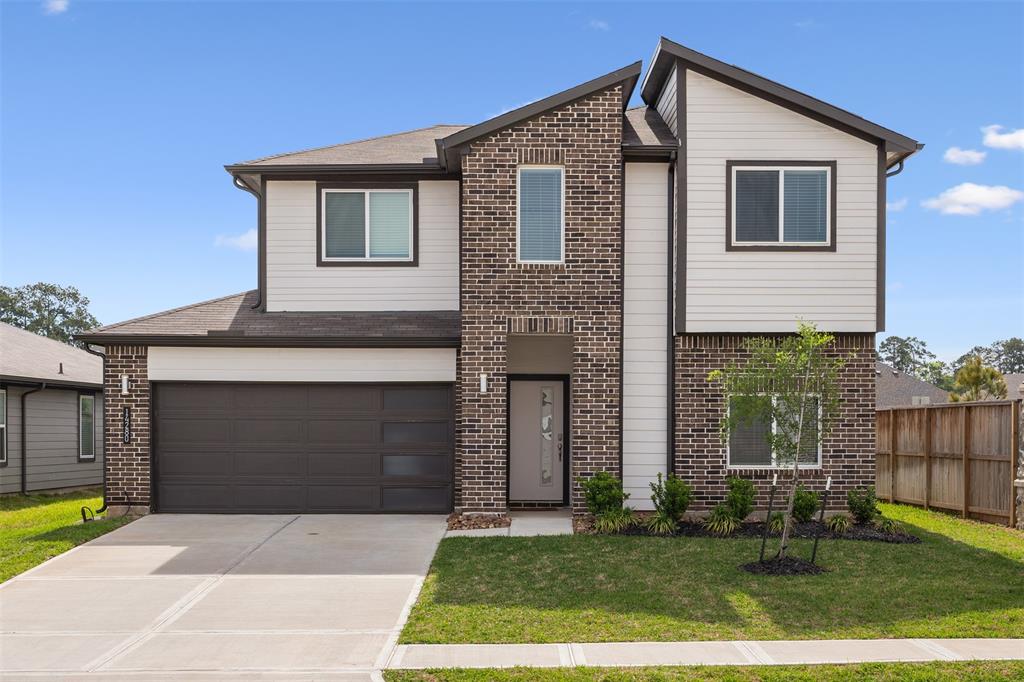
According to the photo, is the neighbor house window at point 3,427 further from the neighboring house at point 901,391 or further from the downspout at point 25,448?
the neighboring house at point 901,391

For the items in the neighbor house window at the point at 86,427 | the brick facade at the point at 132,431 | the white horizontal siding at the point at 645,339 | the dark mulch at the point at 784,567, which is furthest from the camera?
the neighbor house window at the point at 86,427

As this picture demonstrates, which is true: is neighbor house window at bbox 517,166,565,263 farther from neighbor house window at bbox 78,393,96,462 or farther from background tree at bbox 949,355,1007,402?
background tree at bbox 949,355,1007,402

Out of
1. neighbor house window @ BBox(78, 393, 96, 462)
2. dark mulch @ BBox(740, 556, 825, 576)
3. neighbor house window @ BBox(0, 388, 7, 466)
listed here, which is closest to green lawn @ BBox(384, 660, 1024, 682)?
dark mulch @ BBox(740, 556, 825, 576)

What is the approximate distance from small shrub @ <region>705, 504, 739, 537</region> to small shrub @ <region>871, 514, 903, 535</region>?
2.00 metres

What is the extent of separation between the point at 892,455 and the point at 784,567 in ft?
25.8

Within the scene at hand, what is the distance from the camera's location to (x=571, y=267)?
41.8ft

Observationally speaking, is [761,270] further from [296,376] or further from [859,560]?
[296,376]

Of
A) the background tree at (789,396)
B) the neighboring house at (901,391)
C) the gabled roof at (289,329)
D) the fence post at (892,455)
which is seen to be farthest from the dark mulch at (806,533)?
the neighboring house at (901,391)

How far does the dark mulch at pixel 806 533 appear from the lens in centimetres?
1148

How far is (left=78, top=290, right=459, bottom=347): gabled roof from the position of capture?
13148 mm

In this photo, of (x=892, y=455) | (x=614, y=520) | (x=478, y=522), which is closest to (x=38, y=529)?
(x=478, y=522)

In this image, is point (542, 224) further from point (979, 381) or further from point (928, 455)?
point (979, 381)

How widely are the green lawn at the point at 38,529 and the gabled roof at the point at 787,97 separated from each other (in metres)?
10.7

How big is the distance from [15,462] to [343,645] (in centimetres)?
1378
